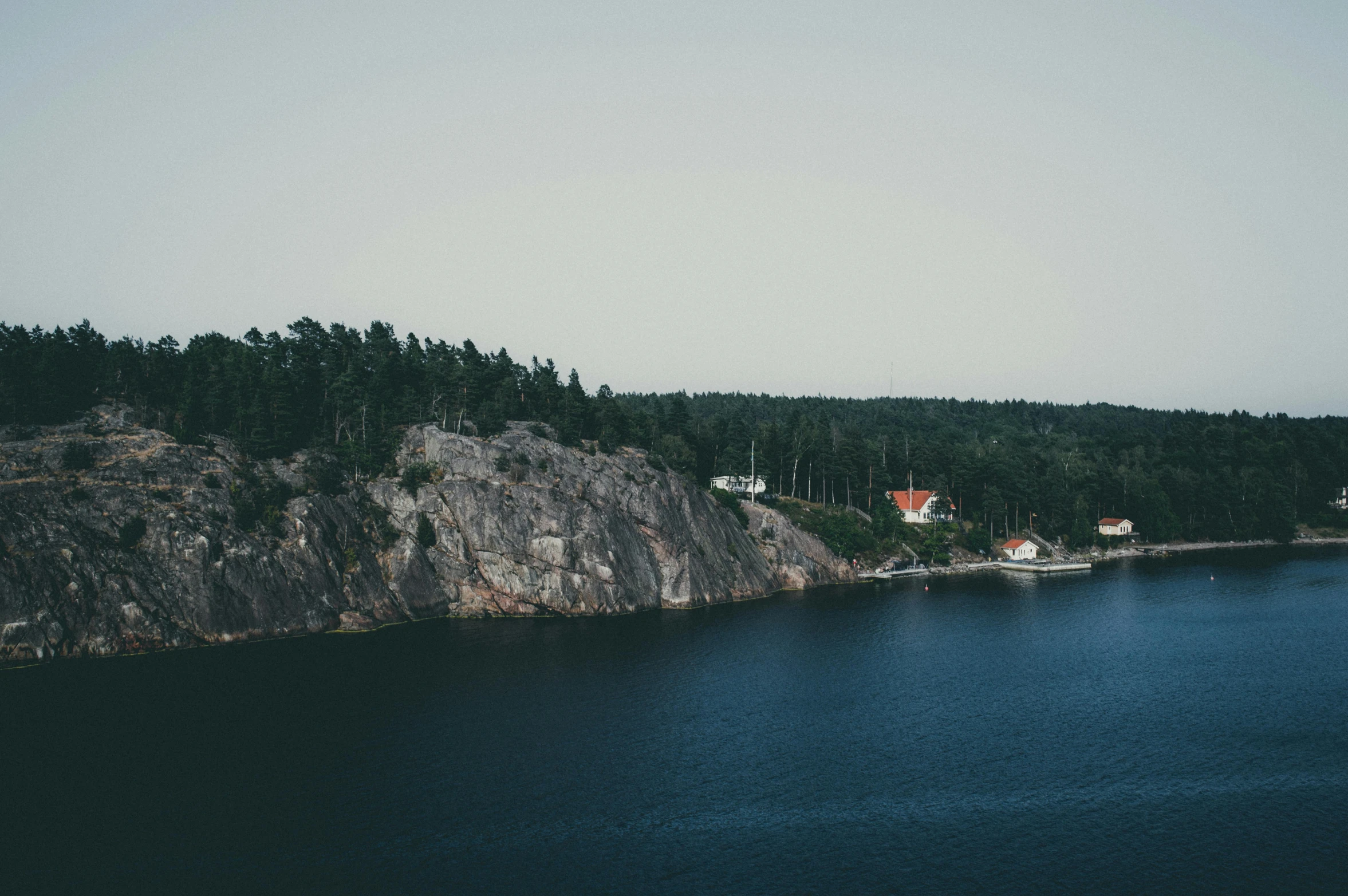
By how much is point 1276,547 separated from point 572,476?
576 ft

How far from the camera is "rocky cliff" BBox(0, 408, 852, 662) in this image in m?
87.3

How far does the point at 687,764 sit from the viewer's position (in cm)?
6131

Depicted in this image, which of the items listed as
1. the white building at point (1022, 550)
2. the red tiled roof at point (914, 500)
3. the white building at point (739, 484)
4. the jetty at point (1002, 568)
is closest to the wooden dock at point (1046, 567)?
the jetty at point (1002, 568)

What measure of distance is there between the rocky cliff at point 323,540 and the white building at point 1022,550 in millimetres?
59234

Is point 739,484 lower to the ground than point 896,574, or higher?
higher

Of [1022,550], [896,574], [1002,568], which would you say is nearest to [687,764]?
[896,574]

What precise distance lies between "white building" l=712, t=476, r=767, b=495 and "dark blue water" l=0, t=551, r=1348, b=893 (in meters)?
69.0

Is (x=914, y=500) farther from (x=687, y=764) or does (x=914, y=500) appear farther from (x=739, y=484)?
(x=687, y=764)

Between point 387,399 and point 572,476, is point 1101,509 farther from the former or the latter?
point 387,399

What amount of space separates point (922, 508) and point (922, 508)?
127mm

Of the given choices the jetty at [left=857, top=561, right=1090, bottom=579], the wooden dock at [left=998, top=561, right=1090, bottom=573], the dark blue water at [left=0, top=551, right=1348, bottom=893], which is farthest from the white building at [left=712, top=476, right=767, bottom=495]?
the dark blue water at [left=0, top=551, right=1348, bottom=893]

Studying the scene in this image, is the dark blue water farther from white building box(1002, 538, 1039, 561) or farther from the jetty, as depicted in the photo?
white building box(1002, 538, 1039, 561)

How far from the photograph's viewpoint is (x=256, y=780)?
5700 centimetres

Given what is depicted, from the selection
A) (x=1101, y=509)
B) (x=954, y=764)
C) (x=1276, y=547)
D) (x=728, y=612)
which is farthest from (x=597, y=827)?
(x=1276, y=547)
